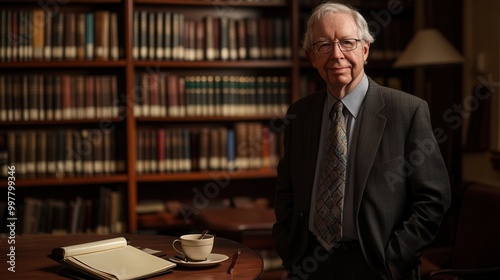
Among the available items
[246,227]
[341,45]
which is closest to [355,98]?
[341,45]

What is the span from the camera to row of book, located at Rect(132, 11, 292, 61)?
3.86 m

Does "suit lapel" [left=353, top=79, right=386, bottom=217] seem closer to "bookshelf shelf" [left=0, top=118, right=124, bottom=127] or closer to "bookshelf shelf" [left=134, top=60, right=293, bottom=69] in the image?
"bookshelf shelf" [left=134, top=60, right=293, bottom=69]

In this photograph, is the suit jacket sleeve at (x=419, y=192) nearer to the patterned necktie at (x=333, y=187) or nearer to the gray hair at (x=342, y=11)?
the patterned necktie at (x=333, y=187)

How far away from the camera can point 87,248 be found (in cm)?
174

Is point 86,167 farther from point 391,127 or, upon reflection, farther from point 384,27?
point 391,127

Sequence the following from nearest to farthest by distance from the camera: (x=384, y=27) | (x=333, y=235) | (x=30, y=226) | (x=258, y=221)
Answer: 1. (x=333, y=235)
2. (x=258, y=221)
3. (x=30, y=226)
4. (x=384, y=27)

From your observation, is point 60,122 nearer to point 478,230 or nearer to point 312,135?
point 312,135

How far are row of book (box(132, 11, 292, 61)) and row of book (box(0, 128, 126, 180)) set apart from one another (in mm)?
590

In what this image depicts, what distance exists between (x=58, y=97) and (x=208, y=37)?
1.00m

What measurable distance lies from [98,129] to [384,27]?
1.98m

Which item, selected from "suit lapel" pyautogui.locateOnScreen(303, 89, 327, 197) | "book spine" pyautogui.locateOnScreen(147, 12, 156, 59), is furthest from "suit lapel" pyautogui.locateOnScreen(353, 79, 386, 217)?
"book spine" pyautogui.locateOnScreen(147, 12, 156, 59)

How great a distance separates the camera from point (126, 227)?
3906mm

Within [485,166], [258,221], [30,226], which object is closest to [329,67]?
[258,221]

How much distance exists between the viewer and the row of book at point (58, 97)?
375 centimetres
